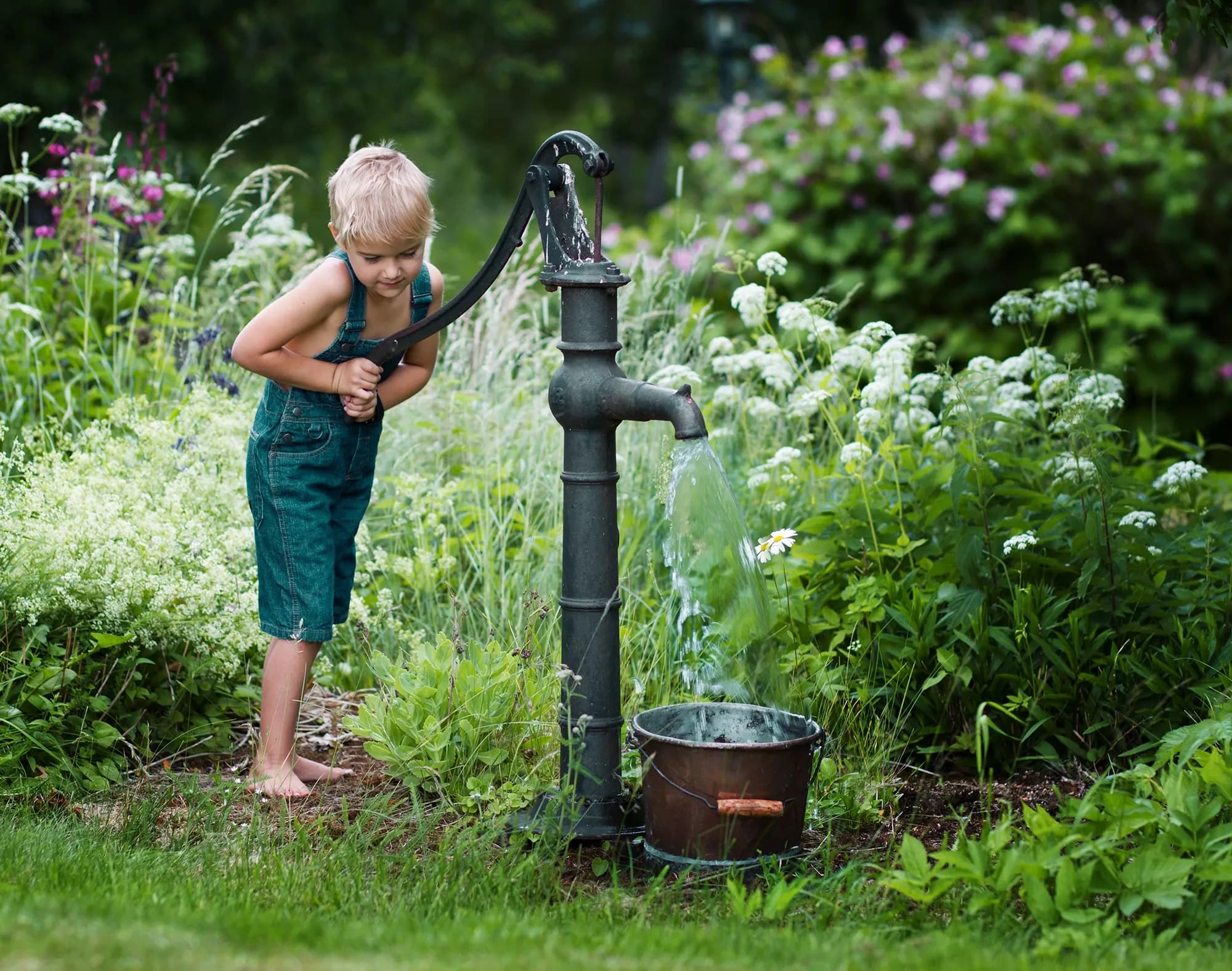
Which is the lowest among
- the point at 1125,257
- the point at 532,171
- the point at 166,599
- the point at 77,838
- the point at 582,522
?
the point at 77,838

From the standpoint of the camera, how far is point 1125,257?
789 cm

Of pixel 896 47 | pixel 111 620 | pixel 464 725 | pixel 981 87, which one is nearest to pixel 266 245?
pixel 111 620

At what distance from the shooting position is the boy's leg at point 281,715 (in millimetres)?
3111

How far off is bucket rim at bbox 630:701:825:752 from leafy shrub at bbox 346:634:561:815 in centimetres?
28

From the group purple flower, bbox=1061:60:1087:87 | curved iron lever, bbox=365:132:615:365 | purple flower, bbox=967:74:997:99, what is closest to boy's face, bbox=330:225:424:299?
curved iron lever, bbox=365:132:615:365

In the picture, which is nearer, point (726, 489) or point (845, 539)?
point (726, 489)

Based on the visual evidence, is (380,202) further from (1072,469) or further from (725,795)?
(1072,469)

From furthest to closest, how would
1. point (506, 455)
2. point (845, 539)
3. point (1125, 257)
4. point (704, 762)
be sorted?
point (1125, 257), point (506, 455), point (845, 539), point (704, 762)

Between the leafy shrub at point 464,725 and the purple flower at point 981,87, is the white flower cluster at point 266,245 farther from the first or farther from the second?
the purple flower at point 981,87

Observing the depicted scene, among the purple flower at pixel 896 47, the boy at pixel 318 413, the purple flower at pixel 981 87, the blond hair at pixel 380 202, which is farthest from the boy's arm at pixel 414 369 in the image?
the purple flower at pixel 896 47

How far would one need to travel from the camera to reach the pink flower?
7.73 m

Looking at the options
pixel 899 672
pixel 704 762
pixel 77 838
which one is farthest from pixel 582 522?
pixel 77 838

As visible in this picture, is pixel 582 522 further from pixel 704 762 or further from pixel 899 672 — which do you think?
pixel 899 672

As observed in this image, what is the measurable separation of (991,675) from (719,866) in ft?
3.34
